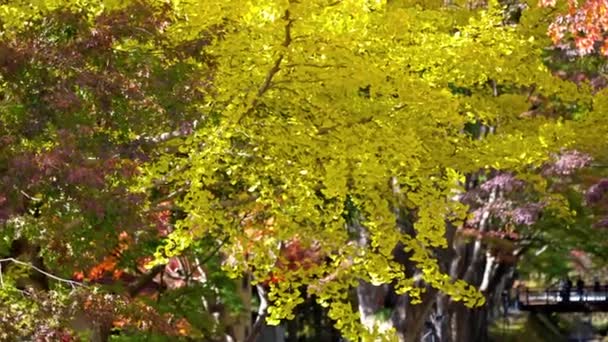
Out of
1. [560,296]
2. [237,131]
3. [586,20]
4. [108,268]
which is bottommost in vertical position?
[108,268]

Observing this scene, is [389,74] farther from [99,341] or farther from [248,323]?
[248,323]

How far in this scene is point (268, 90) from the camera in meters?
11.5

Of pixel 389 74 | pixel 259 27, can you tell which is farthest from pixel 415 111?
pixel 259 27

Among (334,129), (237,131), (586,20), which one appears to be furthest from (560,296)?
(586,20)

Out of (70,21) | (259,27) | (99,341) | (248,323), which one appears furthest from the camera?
(248,323)

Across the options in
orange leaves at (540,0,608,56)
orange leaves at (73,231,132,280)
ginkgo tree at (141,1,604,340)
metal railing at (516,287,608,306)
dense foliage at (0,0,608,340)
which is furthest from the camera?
metal railing at (516,287,608,306)

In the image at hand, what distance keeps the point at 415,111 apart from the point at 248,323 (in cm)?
929

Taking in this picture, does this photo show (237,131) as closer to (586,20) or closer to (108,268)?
(586,20)

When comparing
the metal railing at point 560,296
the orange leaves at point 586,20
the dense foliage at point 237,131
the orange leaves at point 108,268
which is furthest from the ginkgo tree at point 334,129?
the metal railing at point 560,296

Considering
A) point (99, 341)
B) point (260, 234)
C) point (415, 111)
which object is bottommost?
point (99, 341)

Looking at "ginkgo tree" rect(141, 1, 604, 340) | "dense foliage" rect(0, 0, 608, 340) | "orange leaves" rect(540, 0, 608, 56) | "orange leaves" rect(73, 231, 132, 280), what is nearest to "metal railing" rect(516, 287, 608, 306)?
"orange leaves" rect(73, 231, 132, 280)

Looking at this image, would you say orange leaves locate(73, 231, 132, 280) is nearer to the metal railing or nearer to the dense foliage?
the dense foliage

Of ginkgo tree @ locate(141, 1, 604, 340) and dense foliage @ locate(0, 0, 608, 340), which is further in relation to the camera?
ginkgo tree @ locate(141, 1, 604, 340)

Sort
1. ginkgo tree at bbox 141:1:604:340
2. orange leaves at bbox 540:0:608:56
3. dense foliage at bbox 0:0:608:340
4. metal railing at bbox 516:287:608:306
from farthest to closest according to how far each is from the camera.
→ metal railing at bbox 516:287:608:306, ginkgo tree at bbox 141:1:604:340, dense foliage at bbox 0:0:608:340, orange leaves at bbox 540:0:608:56
